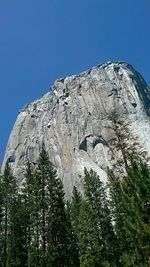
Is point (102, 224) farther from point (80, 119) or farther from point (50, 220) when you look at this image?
point (80, 119)

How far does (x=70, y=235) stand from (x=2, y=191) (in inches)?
373

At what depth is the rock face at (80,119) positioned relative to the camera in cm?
12619

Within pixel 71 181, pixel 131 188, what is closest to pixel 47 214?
pixel 131 188

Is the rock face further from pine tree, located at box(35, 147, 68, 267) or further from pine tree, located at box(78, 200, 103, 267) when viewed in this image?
pine tree, located at box(35, 147, 68, 267)

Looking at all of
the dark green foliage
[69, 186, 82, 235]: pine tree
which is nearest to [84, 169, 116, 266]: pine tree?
the dark green foliage

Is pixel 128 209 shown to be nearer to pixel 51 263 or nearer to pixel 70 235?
pixel 51 263

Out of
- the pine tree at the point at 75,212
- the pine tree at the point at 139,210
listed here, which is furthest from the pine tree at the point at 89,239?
the pine tree at the point at 139,210

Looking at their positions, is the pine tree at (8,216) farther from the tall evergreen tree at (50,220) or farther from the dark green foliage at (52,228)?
the tall evergreen tree at (50,220)

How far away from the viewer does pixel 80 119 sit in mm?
141125

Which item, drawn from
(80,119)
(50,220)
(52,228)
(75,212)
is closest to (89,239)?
(52,228)

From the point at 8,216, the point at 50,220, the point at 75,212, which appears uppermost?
the point at 75,212

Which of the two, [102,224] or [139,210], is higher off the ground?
[102,224]

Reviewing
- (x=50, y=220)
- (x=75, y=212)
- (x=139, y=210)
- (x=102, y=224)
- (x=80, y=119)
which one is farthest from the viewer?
(x=80, y=119)

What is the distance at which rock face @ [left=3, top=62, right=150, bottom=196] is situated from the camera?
4968 inches
